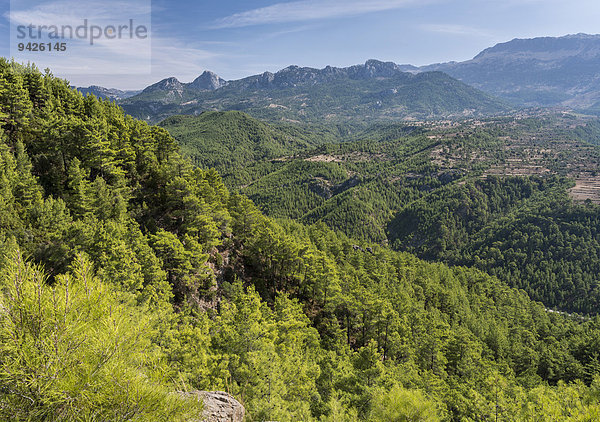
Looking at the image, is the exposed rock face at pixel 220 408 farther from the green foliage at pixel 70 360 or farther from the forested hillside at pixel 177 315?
the green foliage at pixel 70 360

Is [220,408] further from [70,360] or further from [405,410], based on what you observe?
[405,410]

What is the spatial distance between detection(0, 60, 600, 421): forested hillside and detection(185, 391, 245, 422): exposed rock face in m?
1.75

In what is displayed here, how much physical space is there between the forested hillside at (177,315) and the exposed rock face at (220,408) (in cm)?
175

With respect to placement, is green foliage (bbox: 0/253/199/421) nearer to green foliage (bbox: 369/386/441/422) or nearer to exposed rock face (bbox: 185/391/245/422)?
exposed rock face (bbox: 185/391/245/422)

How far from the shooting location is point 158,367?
9.30m

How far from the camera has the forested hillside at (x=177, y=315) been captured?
25.2 ft

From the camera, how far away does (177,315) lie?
31125 millimetres

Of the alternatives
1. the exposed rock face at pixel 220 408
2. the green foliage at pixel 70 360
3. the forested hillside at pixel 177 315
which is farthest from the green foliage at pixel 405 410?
the green foliage at pixel 70 360

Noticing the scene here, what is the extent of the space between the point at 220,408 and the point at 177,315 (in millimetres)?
20927

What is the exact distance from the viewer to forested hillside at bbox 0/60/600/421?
25.2 feet

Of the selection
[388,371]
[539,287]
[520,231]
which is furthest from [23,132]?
[520,231]

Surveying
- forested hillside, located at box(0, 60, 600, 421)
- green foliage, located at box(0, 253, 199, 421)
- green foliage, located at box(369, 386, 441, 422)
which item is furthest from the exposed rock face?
green foliage, located at box(369, 386, 441, 422)

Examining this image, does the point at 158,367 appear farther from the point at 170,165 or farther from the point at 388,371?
the point at 170,165

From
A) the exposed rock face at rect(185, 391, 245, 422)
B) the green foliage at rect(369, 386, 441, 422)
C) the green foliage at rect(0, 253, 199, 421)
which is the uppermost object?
the green foliage at rect(0, 253, 199, 421)
